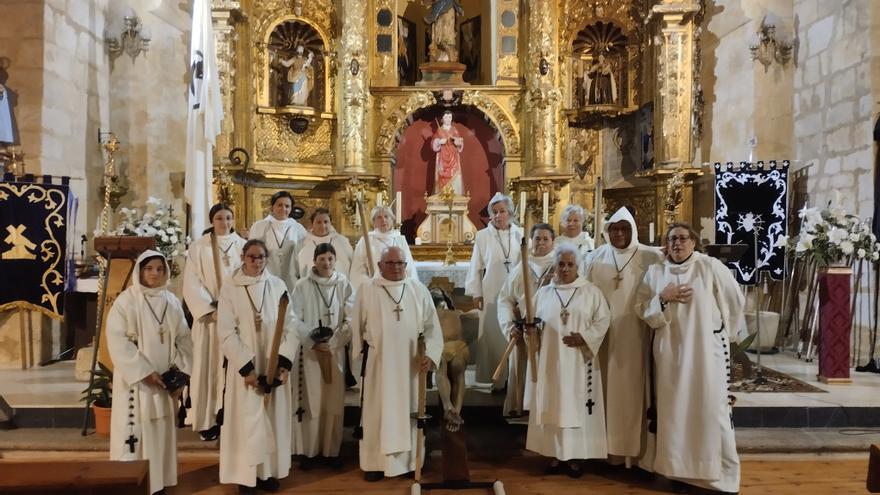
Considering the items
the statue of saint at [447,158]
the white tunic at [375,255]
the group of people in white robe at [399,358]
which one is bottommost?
the group of people in white robe at [399,358]

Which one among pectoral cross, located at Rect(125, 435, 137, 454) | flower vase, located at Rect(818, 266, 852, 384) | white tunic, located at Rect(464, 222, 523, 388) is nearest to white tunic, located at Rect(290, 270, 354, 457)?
pectoral cross, located at Rect(125, 435, 137, 454)

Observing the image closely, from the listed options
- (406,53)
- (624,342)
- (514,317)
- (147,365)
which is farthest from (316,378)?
(406,53)

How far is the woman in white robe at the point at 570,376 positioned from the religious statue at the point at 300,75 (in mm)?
7467

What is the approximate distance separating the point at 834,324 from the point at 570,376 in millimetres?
3776

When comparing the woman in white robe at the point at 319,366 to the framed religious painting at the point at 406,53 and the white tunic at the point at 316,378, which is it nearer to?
the white tunic at the point at 316,378

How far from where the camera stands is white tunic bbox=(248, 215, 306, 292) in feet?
21.1

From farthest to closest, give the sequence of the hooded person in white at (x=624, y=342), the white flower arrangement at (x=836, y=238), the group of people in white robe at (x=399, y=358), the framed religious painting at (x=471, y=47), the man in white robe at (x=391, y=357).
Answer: the framed religious painting at (x=471, y=47)
the white flower arrangement at (x=836, y=238)
the hooded person in white at (x=624, y=342)
the man in white robe at (x=391, y=357)
the group of people in white robe at (x=399, y=358)

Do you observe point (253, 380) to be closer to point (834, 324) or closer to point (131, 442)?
point (131, 442)

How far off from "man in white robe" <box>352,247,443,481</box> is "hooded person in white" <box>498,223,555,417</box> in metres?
0.71

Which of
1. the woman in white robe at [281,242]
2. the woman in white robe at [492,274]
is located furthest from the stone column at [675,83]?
the woman in white robe at [281,242]

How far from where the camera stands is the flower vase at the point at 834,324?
23.1 ft

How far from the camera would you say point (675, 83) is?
34.7 ft

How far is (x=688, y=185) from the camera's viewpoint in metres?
10.5

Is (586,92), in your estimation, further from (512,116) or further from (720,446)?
(720,446)
